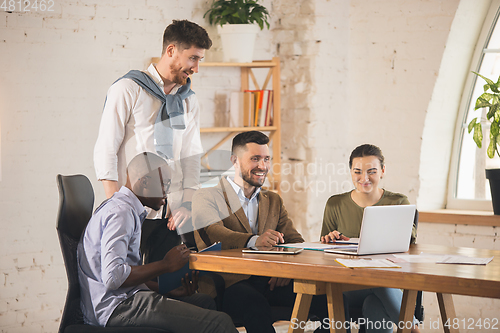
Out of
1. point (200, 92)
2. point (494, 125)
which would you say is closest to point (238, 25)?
point (200, 92)

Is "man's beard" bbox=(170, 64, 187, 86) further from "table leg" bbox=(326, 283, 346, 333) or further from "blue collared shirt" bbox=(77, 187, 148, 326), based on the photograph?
"table leg" bbox=(326, 283, 346, 333)

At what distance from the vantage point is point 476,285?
1.59 metres

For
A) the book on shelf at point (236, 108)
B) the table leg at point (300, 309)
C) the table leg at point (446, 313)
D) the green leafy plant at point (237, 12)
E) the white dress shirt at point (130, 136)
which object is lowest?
the table leg at point (446, 313)

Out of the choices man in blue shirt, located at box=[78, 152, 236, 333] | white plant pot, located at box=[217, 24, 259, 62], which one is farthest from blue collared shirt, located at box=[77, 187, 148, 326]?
white plant pot, located at box=[217, 24, 259, 62]

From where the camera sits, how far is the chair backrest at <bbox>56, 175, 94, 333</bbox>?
1874 millimetres

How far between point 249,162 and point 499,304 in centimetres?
200

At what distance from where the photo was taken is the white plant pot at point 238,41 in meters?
3.60

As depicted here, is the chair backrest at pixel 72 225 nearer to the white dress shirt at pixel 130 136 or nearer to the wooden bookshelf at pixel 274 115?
the white dress shirt at pixel 130 136

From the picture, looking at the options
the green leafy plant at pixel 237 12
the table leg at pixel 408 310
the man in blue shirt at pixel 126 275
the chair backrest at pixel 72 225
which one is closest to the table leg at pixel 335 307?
the table leg at pixel 408 310

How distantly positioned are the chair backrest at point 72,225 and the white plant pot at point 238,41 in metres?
1.79

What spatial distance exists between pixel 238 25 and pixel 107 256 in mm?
2213

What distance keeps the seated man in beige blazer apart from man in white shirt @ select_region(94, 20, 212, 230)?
0.43 feet

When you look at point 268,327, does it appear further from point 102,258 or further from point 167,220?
point 102,258

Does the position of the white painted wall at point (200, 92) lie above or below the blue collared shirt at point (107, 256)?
above
